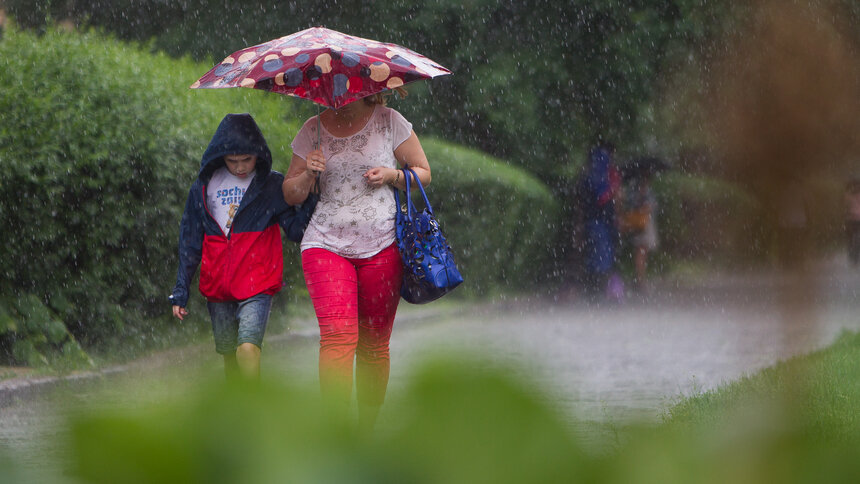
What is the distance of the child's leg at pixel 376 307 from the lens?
4.98 metres

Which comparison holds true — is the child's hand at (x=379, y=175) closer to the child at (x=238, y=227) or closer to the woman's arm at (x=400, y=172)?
the woman's arm at (x=400, y=172)

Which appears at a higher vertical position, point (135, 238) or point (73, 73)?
point (73, 73)

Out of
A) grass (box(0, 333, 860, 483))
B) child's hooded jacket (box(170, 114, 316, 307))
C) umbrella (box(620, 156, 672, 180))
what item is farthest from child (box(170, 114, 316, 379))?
umbrella (box(620, 156, 672, 180))

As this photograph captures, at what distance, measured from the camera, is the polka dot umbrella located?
4.91m

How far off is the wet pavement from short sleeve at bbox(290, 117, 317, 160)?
90cm

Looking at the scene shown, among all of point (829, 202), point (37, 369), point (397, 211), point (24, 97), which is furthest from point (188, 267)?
point (829, 202)

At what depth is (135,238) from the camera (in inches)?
359

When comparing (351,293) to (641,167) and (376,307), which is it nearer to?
(376,307)

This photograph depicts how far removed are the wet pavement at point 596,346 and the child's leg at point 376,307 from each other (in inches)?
10.5

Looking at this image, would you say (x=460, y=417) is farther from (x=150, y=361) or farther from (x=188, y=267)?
(x=150, y=361)

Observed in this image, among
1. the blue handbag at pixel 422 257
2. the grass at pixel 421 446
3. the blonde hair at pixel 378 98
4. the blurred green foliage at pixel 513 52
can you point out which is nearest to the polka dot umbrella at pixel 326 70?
the blonde hair at pixel 378 98

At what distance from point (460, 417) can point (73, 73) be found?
29.4ft

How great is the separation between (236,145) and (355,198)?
62 centimetres

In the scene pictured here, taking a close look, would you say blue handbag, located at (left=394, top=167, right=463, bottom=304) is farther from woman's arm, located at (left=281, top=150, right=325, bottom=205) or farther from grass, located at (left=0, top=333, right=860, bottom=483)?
grass, located at (left=0, top=333, right=860, bottom=483)
